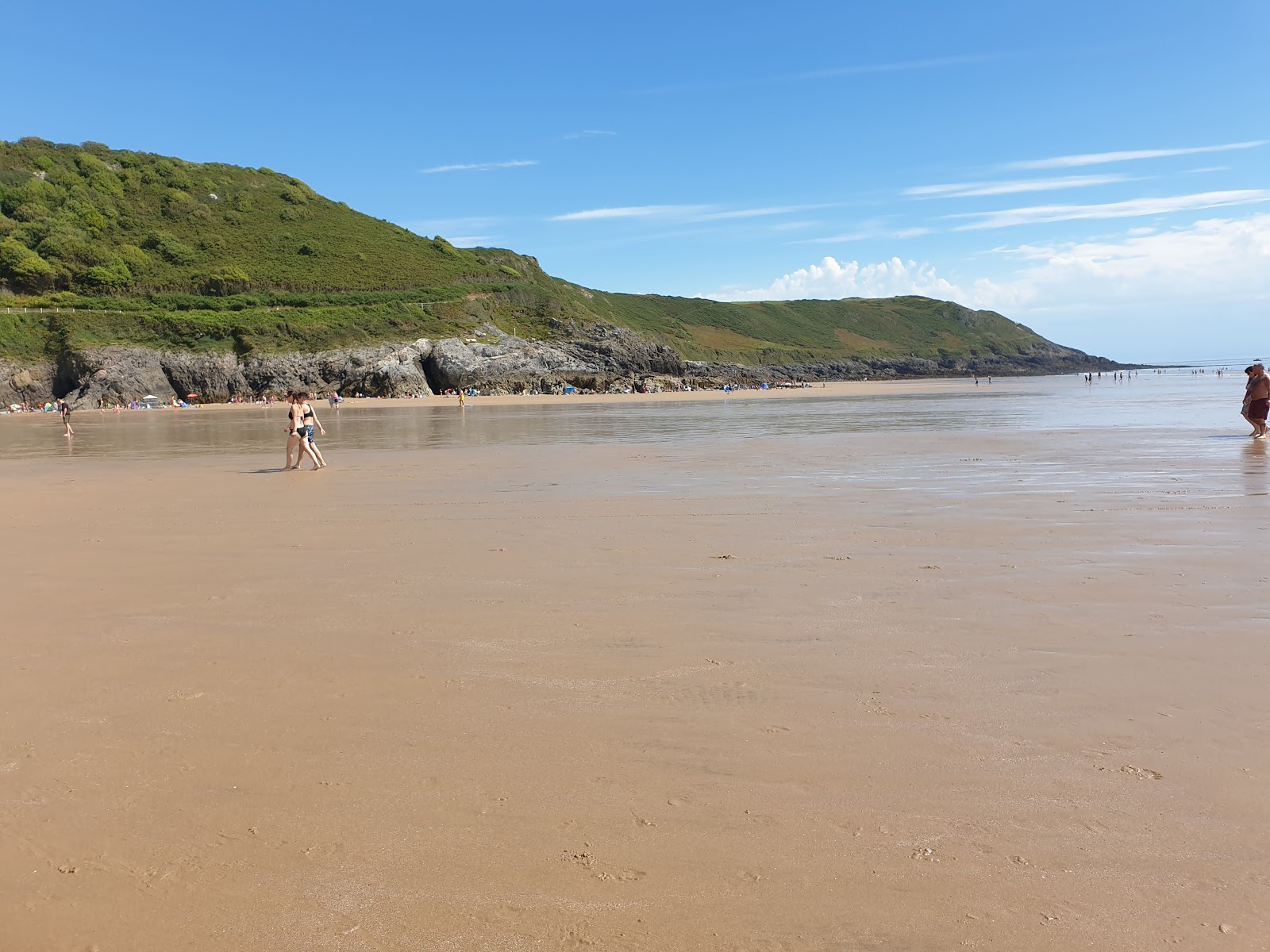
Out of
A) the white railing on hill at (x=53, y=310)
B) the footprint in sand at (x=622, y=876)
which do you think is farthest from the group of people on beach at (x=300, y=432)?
the white railing on hill at (x=53, y=310)

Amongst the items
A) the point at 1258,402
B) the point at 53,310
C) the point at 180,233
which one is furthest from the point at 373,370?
the point at 1258,402

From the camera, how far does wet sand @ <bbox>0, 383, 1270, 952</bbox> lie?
2.66 meters

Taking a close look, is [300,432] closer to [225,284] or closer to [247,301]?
[247,301]

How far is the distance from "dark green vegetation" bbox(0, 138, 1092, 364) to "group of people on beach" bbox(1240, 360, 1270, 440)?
195 ft

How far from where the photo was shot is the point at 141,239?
8219 cm

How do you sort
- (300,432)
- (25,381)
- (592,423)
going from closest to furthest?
(300,432)
(592,423)
(25,381)

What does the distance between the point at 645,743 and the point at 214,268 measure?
287 feet

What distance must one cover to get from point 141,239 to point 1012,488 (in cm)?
9067

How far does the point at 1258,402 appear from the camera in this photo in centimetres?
1778

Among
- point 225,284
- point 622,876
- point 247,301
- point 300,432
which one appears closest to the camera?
point 622,876

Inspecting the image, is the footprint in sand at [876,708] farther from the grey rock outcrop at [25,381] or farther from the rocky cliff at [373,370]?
the grey rock outcrop at [25,381]

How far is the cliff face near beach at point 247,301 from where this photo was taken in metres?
62.6

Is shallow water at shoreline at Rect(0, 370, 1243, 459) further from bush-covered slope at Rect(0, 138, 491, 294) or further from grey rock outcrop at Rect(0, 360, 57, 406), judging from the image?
A: bush-covered slope at Rect(0, 138, 491, 294)

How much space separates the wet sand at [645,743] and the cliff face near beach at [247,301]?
59.1 meters
